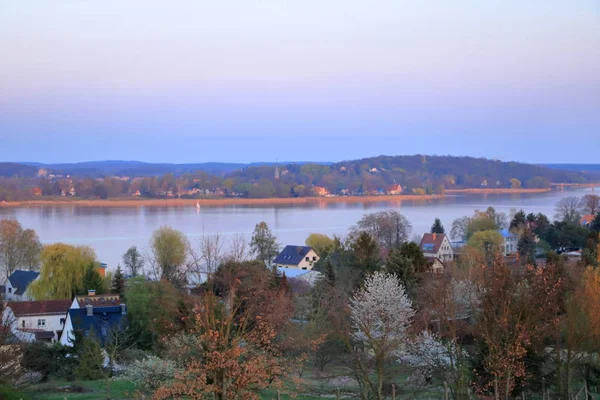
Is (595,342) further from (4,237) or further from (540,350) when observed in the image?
(4,237)

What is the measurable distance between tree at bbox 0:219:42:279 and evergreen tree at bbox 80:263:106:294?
8.97 m

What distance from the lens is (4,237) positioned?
35.9 metres

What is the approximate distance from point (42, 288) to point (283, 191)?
9851 cm

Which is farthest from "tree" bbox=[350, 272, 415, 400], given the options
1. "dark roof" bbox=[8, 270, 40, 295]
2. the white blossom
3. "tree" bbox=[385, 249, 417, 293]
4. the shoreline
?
the shoreline

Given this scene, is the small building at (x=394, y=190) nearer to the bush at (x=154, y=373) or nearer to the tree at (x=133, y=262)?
the tree at (x=133, y=262)

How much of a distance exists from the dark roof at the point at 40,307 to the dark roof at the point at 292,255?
14895 millimetres

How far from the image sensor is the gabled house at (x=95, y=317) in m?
18.9

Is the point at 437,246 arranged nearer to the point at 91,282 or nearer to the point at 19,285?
the point at 91,282

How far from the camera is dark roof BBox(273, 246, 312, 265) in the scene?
36875 millimetres

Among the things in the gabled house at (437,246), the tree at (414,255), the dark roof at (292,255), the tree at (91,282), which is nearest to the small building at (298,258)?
the dark roof at (292,255)

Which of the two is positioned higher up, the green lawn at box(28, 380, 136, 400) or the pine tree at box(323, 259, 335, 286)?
the pine tree at box(323, 259, 335, 286)

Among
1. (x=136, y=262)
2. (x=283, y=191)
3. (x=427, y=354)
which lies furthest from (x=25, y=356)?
(x=283, y=191)

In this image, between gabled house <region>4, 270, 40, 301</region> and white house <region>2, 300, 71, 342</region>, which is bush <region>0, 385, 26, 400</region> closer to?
white house <region>2, 300, 71, 342</region>

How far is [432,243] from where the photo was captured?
3850 centimetres
